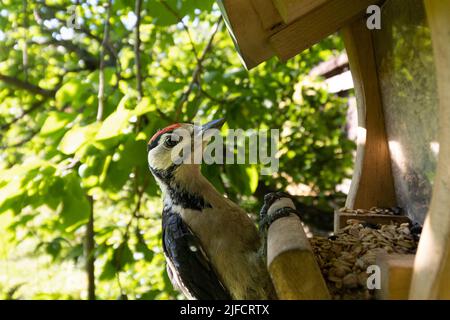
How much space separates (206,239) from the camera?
6.04 ft

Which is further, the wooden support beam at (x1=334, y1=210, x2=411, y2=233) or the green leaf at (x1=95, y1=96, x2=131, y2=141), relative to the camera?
the green leaf at (x1=95, y1=96, x2=131, y2=141)

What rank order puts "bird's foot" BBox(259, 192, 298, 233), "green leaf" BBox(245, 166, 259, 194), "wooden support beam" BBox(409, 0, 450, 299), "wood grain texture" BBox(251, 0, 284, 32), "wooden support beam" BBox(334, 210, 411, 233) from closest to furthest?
1. "wooden support beam" BBox(409, 0, 450, 299)
2. "wood grain texture" BBox(251, 0, 284, 32)
3. "bird's foot" BBox(259, 192, 298, 233)
4. "wooden support beam" BBox(334, 210, 411, 233)
5. "green leaf" BBox(245, 166, 259, 194)

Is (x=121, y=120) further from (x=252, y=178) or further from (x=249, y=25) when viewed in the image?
(x=249, y=25)

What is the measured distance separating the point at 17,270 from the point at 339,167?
4845 mm

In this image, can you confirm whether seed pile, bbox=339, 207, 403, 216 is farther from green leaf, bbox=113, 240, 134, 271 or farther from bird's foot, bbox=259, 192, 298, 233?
green leaf, bbox=113, 240, 134, 271

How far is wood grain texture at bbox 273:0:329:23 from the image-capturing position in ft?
4.16

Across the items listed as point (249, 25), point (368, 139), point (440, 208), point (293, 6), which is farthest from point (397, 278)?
point (368, 139)

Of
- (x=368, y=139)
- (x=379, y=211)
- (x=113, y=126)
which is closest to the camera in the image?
(x=379, y=211)

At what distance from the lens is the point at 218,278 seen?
5.81 feet

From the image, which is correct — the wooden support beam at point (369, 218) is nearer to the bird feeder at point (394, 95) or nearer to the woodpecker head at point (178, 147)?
the bird feeder at point (394, 95)

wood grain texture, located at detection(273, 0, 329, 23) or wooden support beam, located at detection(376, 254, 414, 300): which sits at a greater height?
wood grain texture, located at detection(273, 0, 329, 23)

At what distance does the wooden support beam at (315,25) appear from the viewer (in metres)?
1.60

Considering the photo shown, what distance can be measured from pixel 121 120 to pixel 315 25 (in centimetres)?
103

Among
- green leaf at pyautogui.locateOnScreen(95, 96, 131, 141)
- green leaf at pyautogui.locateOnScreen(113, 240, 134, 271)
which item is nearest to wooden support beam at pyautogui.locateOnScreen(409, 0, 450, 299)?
green leaf at pyautogui.locateOnScreen(95, 96, 131, 141)
